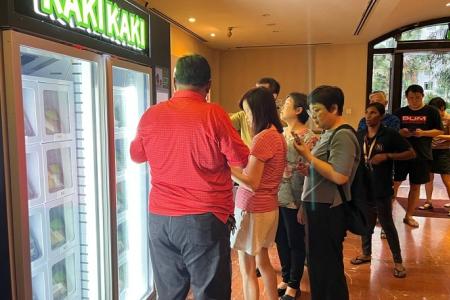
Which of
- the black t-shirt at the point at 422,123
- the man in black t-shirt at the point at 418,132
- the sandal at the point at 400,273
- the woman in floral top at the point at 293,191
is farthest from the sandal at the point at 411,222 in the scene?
the woman in floral top at the point at 293,191

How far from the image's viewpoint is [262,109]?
1.99m

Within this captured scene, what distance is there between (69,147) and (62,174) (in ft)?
0.40

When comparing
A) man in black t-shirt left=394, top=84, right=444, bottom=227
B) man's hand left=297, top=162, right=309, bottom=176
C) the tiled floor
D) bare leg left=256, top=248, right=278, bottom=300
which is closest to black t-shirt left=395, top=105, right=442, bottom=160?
man in black t-shirt left=394, top=84, right=444, bottom=227

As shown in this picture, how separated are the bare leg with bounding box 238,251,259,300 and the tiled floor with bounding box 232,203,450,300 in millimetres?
546

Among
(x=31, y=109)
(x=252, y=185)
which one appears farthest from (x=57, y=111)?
(x=252, y=185)

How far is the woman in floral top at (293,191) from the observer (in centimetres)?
244

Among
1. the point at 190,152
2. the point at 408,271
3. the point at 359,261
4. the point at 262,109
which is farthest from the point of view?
the point at 359,261

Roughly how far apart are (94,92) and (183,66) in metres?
0.46

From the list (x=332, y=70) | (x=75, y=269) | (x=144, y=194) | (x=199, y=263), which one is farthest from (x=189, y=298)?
(x=332, y=70)

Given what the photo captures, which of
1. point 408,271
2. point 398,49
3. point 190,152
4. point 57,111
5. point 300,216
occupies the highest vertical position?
point 398,49

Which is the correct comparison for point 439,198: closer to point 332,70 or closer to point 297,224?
point 332,70

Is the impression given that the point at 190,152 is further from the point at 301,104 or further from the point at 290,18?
the point at 290,18

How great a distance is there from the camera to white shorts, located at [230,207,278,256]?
6.56 feet

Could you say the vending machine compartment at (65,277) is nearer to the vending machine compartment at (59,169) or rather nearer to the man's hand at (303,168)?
the vending machine compartment at (59,169)
